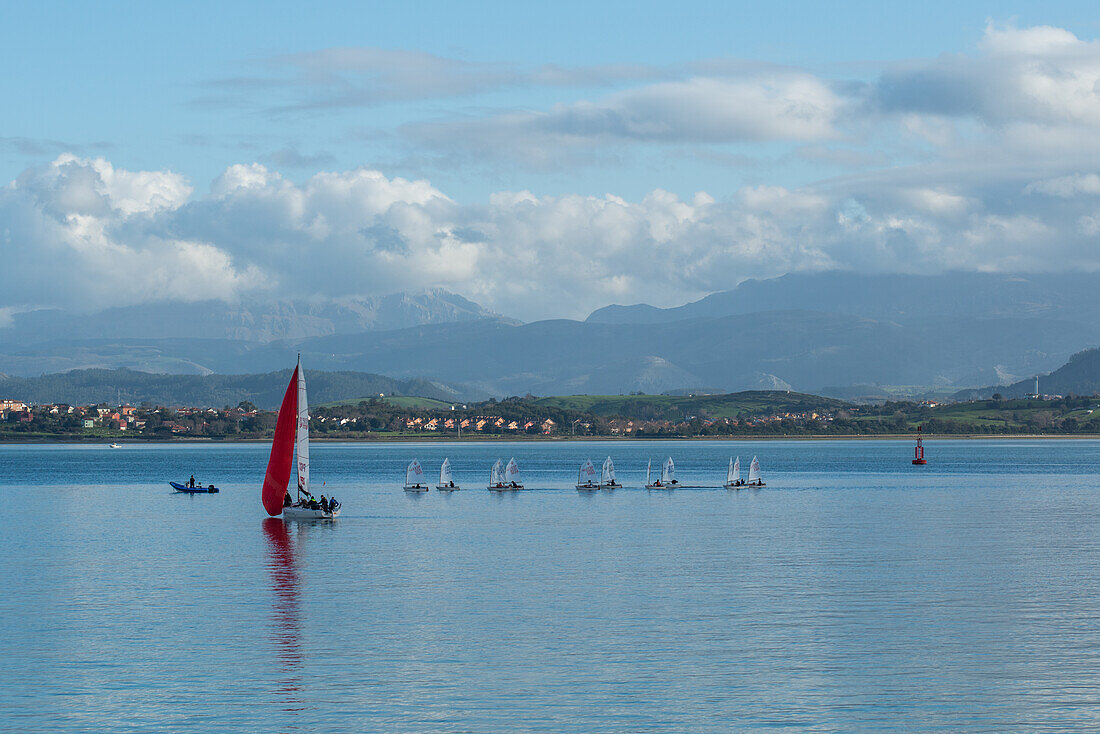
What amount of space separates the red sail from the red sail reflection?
525 inches

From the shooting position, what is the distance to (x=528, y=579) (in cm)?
7256

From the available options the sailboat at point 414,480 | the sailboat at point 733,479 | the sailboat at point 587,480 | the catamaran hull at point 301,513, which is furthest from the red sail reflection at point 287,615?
the sailboat at point 733,479

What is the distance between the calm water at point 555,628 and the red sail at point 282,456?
26.3 feet

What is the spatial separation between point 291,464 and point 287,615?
55485 mm

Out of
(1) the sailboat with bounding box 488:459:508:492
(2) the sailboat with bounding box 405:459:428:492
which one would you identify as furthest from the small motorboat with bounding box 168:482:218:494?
(1) the sailboat with bounding box 488:459:508:492

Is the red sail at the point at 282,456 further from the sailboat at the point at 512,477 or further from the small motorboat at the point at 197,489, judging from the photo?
the sailboat at the point at 512,477

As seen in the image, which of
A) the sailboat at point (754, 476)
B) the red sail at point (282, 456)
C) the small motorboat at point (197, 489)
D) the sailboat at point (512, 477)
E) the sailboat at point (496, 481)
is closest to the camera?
the red sail at point (282, 456)

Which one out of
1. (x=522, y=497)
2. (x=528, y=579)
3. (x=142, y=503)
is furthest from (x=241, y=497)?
(x=528, y=579)

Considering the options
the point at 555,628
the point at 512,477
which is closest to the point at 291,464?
the point at 512,477

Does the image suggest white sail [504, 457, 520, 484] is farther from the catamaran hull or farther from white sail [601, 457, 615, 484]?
the catamaran hull

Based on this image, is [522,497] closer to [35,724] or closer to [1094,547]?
[1094,547]

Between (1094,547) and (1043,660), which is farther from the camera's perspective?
(1094,547)

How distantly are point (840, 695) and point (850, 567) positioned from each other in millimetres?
35444

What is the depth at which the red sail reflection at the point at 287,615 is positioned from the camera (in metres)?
45.2
